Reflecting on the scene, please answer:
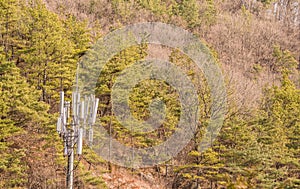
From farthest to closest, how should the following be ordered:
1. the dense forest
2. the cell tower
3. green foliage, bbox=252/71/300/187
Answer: green foliage, bbox=252/71/300/187 → the dense forest → the cell tower

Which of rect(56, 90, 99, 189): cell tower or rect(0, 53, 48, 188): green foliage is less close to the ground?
rect(56, 90, 99, 189): cell tower

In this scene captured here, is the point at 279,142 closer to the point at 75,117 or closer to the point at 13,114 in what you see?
the point at 13,114

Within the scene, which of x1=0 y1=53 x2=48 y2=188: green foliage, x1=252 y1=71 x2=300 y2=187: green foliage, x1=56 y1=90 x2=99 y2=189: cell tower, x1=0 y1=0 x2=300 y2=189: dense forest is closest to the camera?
x1=56 y1=90 x2=99 y2=189: cell tower

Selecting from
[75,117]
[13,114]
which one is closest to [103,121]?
[13,114]

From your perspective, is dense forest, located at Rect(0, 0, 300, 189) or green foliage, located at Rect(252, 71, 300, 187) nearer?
dense forest, located at Rect(0, 0, 300, 189)

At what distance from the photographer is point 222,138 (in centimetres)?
1484

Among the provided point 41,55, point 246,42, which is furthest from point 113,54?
point 246,42

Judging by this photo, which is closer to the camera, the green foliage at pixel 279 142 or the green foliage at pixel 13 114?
the green foliage at pixel 13 114

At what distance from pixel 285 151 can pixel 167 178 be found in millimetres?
4858

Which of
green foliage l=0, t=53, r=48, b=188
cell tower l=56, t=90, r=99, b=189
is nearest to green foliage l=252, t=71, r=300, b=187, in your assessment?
cell tower l=56, t=90, r=99, b=189

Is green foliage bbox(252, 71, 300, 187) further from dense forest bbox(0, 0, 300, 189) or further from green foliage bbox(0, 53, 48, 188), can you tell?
green foliage bbox(0, 53, 48, 188)

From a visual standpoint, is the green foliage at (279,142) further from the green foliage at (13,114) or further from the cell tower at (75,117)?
the green foliage at (13,114)

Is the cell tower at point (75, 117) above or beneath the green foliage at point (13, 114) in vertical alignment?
above

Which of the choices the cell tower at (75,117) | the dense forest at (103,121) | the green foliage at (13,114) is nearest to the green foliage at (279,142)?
the dense forest at (103,121)
